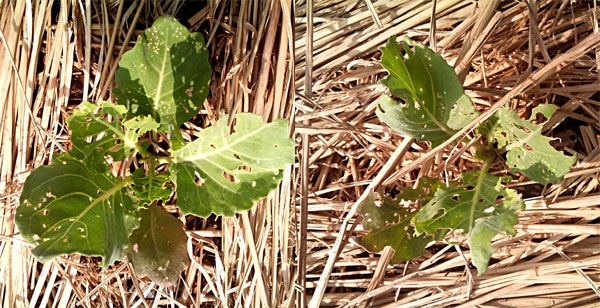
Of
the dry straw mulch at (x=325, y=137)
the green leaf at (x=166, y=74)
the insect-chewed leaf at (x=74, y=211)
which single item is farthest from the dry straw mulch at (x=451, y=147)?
the insect-chewed leaf at (x=74, y=211)

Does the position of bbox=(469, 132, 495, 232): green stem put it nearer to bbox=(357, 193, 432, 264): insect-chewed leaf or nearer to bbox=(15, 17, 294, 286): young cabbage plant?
bbox=(357, 193, 432, 264): insect-chewed leaf

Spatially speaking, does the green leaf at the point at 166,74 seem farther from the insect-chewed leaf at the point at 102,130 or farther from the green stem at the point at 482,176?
the green stem at the point at 482,176

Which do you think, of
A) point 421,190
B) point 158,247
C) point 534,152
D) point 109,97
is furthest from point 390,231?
point 109,97

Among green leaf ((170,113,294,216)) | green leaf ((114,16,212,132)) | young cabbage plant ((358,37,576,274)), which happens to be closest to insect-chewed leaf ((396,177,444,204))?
young cabbage plant ((358,37,576,274))

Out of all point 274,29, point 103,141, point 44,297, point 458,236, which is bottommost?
point 44,297

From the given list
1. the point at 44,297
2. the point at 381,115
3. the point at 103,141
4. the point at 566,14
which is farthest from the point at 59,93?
the point at 566,14

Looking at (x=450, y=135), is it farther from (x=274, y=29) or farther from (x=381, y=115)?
(x=274, y=29)
